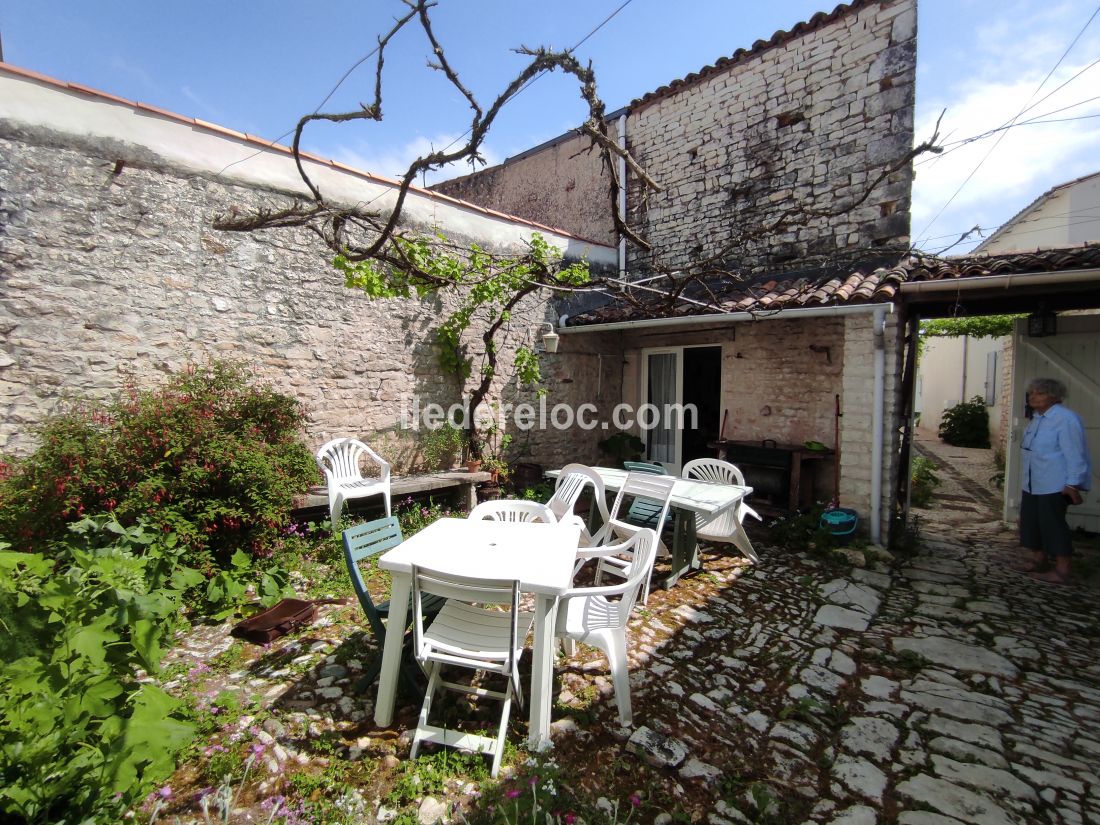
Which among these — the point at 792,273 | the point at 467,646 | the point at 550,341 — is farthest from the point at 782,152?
the point at 467,646

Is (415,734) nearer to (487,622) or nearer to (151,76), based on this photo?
(487,622)

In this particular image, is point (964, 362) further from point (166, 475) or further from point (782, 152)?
point (166, 475)

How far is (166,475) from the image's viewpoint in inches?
150

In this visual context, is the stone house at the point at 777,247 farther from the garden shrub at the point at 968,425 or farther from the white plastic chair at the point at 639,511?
the garden shrub at the point at 968,425

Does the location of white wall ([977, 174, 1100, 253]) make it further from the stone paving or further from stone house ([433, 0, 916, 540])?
the stone paving

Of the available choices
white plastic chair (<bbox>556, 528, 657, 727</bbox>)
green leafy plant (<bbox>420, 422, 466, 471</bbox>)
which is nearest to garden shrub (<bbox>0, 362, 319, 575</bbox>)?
green leafy plant (<bbox>420, 422, 466, 471</bbox>)

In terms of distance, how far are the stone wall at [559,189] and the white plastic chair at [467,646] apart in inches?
276

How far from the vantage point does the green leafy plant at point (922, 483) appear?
7461mm

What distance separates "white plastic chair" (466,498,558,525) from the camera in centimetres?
368

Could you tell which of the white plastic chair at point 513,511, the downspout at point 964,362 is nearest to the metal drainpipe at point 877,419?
the white plastic chair at point 513,511

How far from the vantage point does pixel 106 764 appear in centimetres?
169

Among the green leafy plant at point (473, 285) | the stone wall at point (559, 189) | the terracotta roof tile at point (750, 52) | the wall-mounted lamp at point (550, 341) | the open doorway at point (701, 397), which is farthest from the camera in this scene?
the stone wall at point (559, 189)

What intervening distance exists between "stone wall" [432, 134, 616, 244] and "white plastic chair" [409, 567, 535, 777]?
23.0 ft

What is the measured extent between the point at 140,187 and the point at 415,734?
16.6 feet
